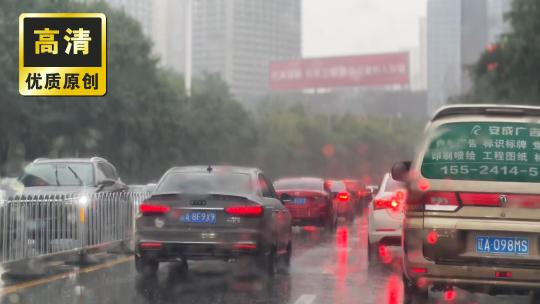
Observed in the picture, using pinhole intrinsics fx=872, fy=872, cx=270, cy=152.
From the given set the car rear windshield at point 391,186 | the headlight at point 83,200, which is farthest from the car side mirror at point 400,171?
the headlight at point 83,200

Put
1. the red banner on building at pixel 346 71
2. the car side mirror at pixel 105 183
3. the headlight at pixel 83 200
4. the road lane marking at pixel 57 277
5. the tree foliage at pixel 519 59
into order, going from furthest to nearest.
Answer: the red banner on building at pixel 346 71, the tree foliage at pixel 519 59, the car side mirror at pixel 105 183, the headlight at pixel 83 200, the road lane marking at pixel 57 277

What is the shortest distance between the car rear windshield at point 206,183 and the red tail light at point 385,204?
10.5 feet

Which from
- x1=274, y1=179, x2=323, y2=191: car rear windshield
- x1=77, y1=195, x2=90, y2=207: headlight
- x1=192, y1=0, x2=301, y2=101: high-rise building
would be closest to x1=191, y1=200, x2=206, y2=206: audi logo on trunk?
x1=77, y1=195, x2=90, y2=207: headlight

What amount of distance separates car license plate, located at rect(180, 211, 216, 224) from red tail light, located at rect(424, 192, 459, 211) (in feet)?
12.7

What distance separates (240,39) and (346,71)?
56576 mm

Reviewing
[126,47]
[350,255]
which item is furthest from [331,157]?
[350,255]

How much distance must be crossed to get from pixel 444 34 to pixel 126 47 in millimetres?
124710

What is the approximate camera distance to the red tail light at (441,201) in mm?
7678

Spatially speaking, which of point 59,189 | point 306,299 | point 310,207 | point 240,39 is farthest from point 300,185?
point 240,39

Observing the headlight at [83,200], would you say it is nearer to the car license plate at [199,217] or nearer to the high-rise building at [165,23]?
the car license plate at [199,217]

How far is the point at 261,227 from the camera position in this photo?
36.5 feet

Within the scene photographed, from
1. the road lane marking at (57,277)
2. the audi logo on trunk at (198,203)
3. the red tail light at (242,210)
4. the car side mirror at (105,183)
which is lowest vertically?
the road lane marking at (57,277)

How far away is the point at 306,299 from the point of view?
31.4ft

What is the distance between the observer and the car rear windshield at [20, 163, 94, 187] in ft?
50.3
